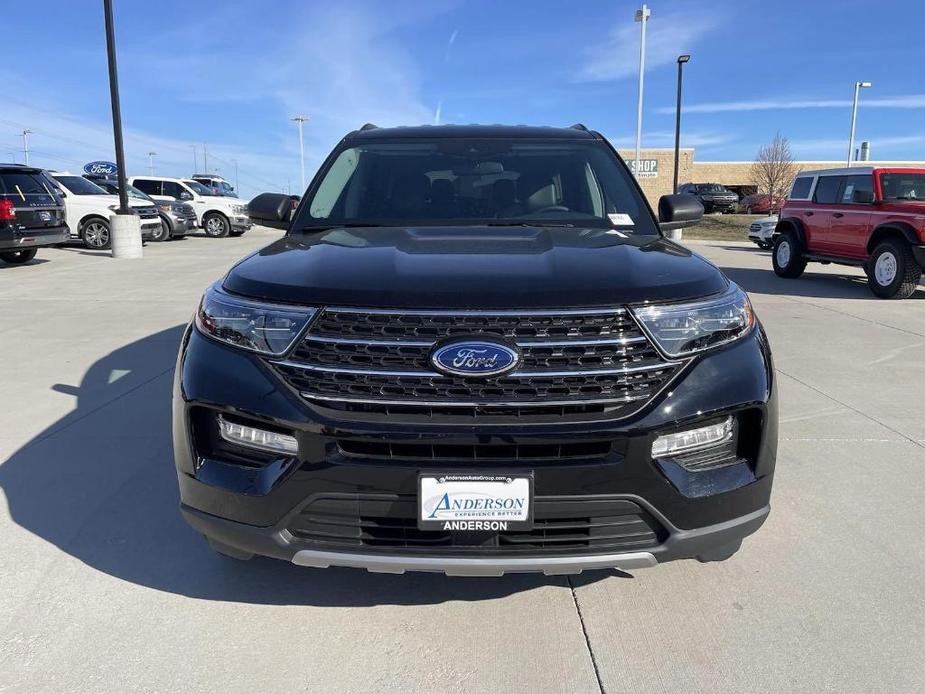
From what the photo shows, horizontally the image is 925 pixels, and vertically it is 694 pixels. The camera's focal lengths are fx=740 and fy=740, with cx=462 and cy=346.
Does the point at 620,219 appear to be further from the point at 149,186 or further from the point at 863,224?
the point at 149,186

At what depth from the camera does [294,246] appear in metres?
2.92

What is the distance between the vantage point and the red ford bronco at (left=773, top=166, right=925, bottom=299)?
10234mm

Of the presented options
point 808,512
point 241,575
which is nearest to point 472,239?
point 241,575

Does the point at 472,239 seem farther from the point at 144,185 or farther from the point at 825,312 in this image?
the point at 144,185

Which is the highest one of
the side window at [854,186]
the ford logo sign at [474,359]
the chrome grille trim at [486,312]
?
the side window at [854,186]

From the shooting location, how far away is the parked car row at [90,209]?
12.8 meters

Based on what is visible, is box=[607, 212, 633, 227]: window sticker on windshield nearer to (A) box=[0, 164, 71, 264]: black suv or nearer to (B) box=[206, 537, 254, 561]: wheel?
(B) box=[206, 537, 254, 561]: wheel

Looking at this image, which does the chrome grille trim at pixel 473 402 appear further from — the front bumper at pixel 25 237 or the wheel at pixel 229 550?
the front bumper at pixel 25 237

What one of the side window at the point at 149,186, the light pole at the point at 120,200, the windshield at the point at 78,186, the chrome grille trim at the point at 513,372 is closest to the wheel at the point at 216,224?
the side window at the point at 149,186

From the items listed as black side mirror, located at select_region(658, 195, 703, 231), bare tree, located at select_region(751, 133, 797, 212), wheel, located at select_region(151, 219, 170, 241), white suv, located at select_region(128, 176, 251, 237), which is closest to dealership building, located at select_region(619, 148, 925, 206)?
bare tree, located at select_region(751, 133, 797, 212)

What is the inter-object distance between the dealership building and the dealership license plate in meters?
45.7

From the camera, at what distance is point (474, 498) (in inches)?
82.5

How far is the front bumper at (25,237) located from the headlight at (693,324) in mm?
13419

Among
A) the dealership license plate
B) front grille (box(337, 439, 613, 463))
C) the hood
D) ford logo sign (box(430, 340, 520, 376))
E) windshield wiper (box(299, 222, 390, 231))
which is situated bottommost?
the dealership license plate
